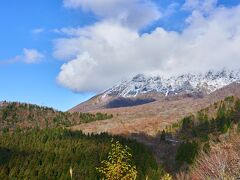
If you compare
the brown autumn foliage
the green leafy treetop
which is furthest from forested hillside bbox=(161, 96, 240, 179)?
the green leafy treetop

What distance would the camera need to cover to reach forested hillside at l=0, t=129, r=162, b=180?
108938mm

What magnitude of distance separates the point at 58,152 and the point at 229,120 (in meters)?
68.2

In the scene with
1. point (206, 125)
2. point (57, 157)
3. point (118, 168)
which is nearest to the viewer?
point (118, 168)

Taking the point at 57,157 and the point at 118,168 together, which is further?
the point at 57,157

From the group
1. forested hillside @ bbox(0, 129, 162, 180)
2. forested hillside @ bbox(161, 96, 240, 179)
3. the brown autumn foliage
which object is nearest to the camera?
the brown autumn foliage

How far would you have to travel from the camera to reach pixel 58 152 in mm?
127500

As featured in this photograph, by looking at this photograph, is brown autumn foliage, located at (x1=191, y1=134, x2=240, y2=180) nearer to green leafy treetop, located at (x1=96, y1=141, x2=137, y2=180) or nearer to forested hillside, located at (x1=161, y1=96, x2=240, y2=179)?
green leafy treetop, located at (x1=96, y1=141, x2=137, y2=180)

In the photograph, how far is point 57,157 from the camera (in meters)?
122

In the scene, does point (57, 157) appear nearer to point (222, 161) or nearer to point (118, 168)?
point (222, 161)

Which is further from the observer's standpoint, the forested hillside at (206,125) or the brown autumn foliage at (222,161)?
the forested hillside at (206,125)

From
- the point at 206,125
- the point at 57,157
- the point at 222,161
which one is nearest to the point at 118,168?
the point at 222,161

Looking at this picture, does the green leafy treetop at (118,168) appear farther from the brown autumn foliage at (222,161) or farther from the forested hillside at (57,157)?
the forested hillside at (57,157)

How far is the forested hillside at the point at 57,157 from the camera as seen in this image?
4289 inches

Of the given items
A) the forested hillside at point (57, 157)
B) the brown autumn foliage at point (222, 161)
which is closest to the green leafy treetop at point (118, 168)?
the brown autumn foliage at point (222, 161)
